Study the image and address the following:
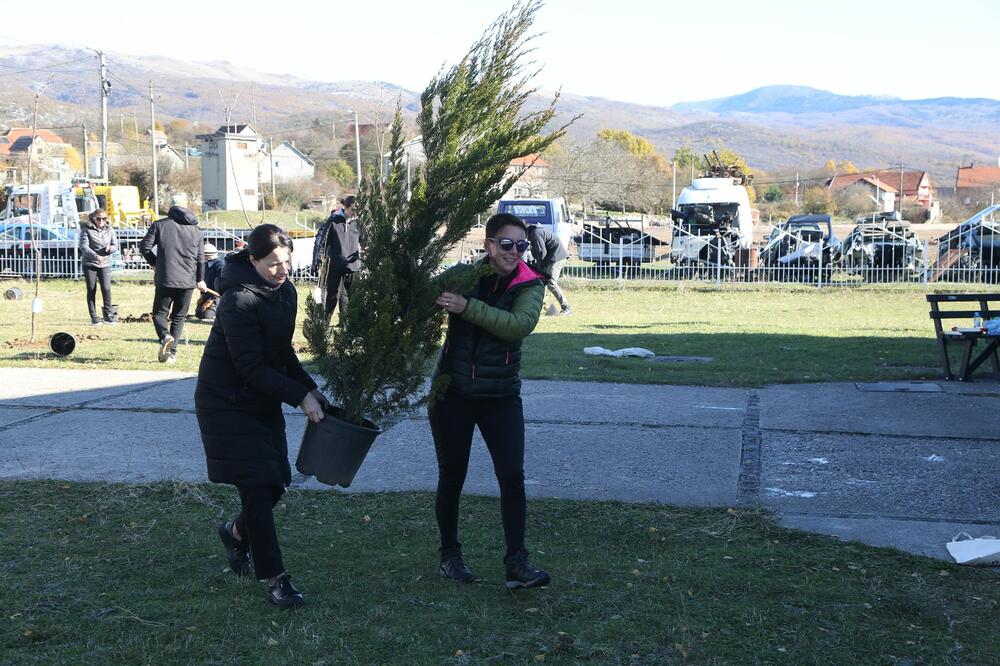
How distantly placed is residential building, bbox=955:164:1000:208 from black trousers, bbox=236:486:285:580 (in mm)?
137305

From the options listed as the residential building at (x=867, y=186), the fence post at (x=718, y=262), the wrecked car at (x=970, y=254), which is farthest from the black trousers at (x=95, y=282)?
the residential building at (x=867, y=186)

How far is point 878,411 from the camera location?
29.6ft

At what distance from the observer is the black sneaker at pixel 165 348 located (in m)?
11.7

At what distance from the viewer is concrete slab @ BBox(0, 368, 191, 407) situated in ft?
31.0

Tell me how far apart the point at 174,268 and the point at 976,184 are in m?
152

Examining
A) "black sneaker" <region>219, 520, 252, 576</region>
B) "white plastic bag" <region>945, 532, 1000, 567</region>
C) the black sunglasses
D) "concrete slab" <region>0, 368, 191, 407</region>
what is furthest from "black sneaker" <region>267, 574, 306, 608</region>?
"concrete slab" <region>0, 368, 191, 407</region>

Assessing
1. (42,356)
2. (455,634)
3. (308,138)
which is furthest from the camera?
(308,138)

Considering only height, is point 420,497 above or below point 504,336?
below

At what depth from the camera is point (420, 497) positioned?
20.9 ft

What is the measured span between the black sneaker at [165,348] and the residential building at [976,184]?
132 m

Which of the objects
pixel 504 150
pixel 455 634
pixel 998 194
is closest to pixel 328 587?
pixel 455 634

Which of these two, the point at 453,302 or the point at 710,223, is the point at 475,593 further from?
the point at 710,223

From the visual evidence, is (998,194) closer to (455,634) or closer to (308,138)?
(308,138)

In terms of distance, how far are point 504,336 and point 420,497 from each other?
1.99 m
